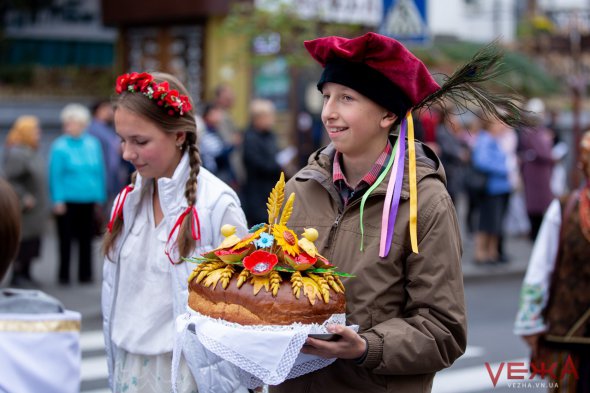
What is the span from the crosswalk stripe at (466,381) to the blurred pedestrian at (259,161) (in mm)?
3709

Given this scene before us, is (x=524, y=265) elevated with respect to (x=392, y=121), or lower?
lower

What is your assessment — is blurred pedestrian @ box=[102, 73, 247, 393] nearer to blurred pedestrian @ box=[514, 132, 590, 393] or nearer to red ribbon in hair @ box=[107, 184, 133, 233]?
red ribbon in hair @ box=[107, 184, 133, 233]

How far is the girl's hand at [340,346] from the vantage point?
279 centimetres

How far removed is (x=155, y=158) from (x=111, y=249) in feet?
1.35

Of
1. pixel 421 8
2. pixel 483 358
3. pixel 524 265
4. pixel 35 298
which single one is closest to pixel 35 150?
pixel 421 8

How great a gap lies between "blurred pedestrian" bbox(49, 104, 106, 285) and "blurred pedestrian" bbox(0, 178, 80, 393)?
807cm

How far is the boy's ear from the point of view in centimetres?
314

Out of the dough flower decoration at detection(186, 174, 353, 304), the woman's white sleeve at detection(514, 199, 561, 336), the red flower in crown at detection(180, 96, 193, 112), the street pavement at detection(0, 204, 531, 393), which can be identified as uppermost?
the red flower in crown at detection(180, 96, 193, 112)

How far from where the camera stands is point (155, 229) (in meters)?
3.77

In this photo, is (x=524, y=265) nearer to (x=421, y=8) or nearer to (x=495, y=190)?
(x=495, y=190)

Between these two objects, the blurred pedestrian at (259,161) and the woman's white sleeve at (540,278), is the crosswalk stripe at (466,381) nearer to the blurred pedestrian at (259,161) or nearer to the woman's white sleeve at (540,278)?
the woman's white sleeve at (540,278)

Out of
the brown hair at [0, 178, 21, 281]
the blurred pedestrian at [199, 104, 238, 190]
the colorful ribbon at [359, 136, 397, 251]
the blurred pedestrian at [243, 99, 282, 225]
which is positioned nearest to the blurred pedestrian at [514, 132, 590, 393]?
the colorful ribbon at [359, 136, 397, 251]

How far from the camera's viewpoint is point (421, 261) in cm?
295

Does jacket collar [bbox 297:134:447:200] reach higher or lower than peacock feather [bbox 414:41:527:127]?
lower
